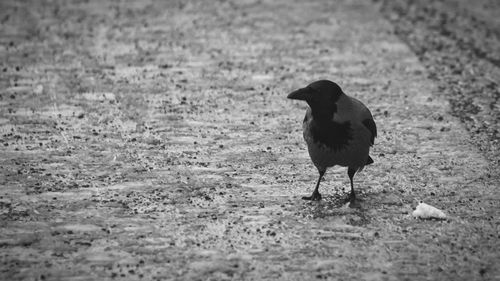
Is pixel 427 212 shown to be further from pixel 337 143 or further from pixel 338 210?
pixel 337 143

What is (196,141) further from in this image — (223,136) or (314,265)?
(314,265)

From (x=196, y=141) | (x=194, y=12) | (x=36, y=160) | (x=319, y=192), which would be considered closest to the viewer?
(x=319, y=192)

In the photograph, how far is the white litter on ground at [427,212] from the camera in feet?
17.1

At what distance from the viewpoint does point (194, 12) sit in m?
12.8

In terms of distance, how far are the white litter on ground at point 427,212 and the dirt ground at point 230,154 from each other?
0.09 meters

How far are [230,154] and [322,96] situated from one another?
1.57 m

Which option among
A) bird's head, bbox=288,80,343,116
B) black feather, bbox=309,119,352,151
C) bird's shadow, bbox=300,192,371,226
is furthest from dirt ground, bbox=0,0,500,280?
bird's head, bbox=288,80,343,116

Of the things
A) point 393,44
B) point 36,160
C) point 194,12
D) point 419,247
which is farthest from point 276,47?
point 419,247

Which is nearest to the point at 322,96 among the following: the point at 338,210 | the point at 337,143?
the point at 337,143

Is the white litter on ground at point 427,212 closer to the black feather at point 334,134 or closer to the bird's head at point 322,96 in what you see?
the black feather at point 334,134

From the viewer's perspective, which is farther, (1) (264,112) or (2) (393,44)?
(2) (393,44)

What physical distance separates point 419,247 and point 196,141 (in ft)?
9.33

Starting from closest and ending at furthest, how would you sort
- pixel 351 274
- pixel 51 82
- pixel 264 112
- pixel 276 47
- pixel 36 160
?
pixel 351 274 → pixel 36 160 → pixel 264 112 → pixel 51 82 → pixel 276 47

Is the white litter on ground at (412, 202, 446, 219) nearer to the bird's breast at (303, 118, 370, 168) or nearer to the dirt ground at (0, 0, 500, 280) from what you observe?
the dirt ground at (0, 0, 500, 280)
